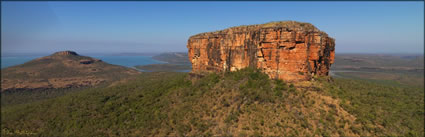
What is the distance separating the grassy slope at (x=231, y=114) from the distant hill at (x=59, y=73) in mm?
43467

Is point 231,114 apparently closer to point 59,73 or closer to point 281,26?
point 281,26

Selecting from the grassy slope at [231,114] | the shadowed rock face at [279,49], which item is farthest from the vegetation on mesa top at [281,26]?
the grassy slope at [231,114]

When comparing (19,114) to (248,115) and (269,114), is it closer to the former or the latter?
(248,115)

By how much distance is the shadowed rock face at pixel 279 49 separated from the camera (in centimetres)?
1998

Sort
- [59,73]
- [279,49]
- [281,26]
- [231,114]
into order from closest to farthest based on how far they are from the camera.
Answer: [231,114], [281,26], [279,49], [59,73]

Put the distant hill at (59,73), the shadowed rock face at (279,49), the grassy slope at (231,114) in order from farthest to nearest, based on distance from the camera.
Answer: the distant hill at (59,73) → the shadowed rock face at (279,49) → the grassy slope at (231,114)

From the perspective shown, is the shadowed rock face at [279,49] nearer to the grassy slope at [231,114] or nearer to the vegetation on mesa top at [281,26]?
the vegetation on mesa top at [281,26]

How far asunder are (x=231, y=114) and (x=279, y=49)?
928 cm

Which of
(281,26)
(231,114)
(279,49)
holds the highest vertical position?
(281,26)

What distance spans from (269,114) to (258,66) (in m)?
7.00

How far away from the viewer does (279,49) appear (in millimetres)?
21078

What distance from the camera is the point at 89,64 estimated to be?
369 feet

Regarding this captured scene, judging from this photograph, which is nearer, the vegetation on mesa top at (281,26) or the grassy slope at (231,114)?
the grassy slope at (231,114)

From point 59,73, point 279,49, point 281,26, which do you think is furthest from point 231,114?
point 59,73
